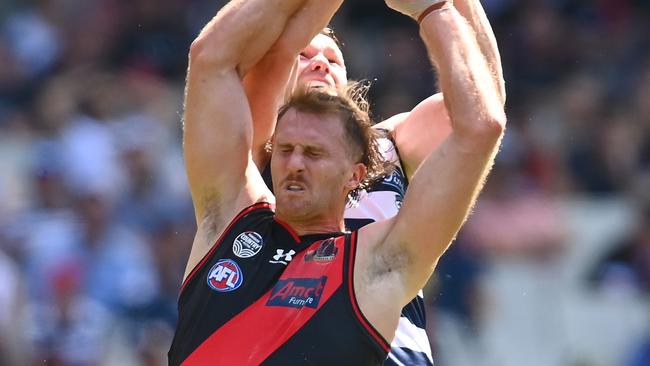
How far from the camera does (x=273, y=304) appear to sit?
4531 millimetres

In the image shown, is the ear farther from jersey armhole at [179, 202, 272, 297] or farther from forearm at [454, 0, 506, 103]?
forearm at [454, 0, 506, 103]

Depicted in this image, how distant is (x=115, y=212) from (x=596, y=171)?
11.0 ft

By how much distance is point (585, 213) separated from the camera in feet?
31.8

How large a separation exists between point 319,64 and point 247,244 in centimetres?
109

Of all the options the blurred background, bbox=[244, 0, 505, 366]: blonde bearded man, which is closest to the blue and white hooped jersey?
bbox=[244, 0, 505, 366]: blonde bearded man

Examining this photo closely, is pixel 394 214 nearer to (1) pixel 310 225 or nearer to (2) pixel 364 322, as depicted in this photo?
(1) pixel 310 225

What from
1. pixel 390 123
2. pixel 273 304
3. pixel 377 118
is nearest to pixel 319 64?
pixel 390 123

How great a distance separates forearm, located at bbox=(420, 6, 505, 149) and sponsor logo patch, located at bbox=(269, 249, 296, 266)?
2.28ft

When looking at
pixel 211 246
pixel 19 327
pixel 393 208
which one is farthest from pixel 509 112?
pixel 211 246

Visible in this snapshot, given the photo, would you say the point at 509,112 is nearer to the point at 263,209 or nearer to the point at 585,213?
the point at 585,213

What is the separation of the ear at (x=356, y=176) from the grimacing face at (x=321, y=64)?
2.00 feet

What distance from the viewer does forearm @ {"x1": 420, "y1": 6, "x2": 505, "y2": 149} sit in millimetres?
4473

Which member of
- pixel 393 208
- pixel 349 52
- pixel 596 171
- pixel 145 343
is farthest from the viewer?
A: pixel 349 52

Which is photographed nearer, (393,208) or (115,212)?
(393,208)
